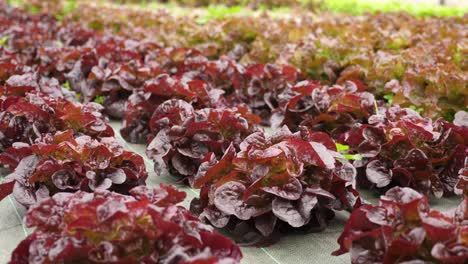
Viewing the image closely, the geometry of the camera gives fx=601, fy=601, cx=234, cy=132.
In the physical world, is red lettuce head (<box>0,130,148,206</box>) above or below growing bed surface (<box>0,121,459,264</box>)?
above

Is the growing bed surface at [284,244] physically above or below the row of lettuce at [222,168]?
below

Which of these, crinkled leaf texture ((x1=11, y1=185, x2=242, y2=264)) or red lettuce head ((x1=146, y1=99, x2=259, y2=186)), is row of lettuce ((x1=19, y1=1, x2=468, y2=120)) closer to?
red lettuce head ((x1=146, y1=99, x2=259, y2=186))

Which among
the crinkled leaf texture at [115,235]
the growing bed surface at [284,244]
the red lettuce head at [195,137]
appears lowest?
the growing bed surface at [284,244]

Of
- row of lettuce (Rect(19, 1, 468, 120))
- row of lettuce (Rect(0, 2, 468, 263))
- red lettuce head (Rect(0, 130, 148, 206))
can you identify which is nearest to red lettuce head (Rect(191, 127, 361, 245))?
row of lettuce (Rect(0, 2, 468, 263))

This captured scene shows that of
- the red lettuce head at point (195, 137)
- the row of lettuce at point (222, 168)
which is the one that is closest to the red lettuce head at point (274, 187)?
the row of lettuce at point (222, 168)

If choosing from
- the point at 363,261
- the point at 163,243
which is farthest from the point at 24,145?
the point at 363,261

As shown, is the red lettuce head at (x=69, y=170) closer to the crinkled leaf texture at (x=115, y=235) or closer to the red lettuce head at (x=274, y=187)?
the red lettuce head at (x=274, y=187)

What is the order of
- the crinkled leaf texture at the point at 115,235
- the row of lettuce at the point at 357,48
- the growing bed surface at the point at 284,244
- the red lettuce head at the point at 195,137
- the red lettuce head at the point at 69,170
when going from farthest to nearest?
the row of lettuce at the point at 357,48, the red lettuce head at the point at 195,137, the red lettuce head at the point at 69,170, the growing bed surface at the point at 284,244, the crinkled leaf texture at the point at 115,235

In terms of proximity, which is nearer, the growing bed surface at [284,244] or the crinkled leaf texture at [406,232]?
the crinkled leaf texture at [406,232]
